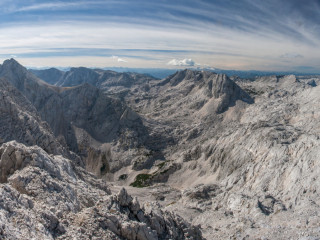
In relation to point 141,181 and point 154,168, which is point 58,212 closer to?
point 141,181

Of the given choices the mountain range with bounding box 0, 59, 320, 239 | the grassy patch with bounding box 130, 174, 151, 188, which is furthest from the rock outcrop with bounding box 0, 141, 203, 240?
the grassy patch with bounding box 130, 174, 151, 188

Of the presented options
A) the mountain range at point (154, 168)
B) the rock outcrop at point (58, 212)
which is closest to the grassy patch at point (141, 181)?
the mountain range at point (154, 168)

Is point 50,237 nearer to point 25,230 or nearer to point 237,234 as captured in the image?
point 25,230

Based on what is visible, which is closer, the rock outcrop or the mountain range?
the rock outcrop

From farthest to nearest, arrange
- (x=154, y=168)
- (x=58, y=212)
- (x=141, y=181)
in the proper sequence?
(x=154, y=168), (x=141, y=181), (x=58, y=212)

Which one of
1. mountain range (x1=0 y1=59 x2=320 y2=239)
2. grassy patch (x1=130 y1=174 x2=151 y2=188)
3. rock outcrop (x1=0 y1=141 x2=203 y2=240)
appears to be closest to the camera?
rock outcrop (x1=0 y1=141 x2=203 y2=240)

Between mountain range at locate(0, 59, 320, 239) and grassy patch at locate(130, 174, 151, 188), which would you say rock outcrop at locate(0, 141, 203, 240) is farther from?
grassy patch at locate(130, 174, 151, 188)

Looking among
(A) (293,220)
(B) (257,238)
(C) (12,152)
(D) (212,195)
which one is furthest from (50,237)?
(D) (212,195)

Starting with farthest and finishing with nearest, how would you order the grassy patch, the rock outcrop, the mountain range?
1. the grassy patch
2. the mountain range
3. the rock outcrop

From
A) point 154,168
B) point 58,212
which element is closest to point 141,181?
point 154,168
